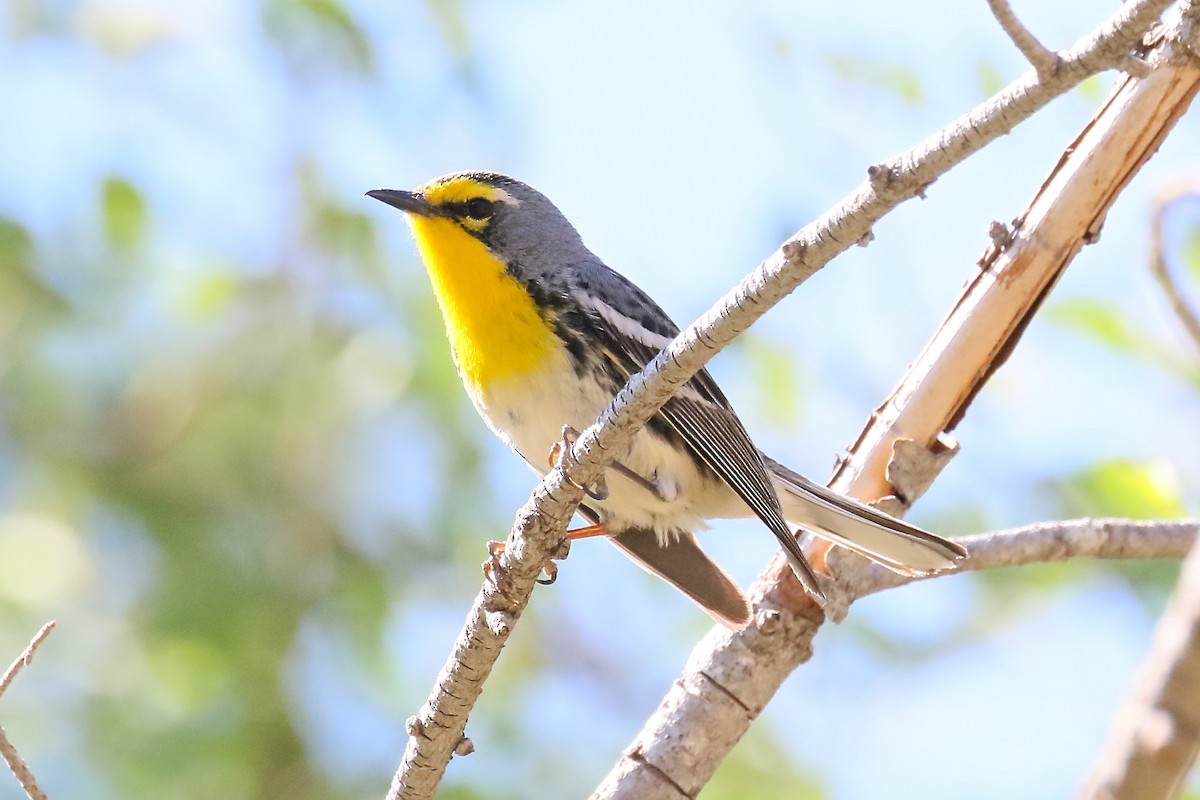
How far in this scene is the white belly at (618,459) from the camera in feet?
12.9

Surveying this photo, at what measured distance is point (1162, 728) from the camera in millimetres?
1396

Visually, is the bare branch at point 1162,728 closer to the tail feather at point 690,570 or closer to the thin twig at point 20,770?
the thin twig at point 20,770

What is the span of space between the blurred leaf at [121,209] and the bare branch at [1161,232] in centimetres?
393

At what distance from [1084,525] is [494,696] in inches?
108

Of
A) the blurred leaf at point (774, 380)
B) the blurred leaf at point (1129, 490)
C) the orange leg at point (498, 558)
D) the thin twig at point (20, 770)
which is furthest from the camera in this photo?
the blurred leaf at point (774, 380)

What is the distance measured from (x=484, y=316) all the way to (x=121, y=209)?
2.26m

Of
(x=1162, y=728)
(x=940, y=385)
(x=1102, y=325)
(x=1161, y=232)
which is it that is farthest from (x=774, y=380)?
(x=1162, y=728)

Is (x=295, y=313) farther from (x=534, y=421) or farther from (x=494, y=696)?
(x=534, y=421)

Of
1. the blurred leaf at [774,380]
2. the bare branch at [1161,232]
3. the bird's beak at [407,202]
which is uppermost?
the blurred leaf at [774,380]

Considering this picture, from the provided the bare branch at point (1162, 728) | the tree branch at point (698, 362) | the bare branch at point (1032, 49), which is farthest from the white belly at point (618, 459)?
the bare branch at point (1162, 728)

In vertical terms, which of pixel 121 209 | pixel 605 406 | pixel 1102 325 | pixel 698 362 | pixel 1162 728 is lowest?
pixel 1162 728

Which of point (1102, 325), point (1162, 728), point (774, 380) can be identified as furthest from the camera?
point (774, 380)

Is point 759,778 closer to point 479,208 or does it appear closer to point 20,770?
point 479,208

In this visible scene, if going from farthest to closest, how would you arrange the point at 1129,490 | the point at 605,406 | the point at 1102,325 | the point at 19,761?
the point at 1102,325 → the point at 1129,490 → the point at 605,406 → the point at 19,761
